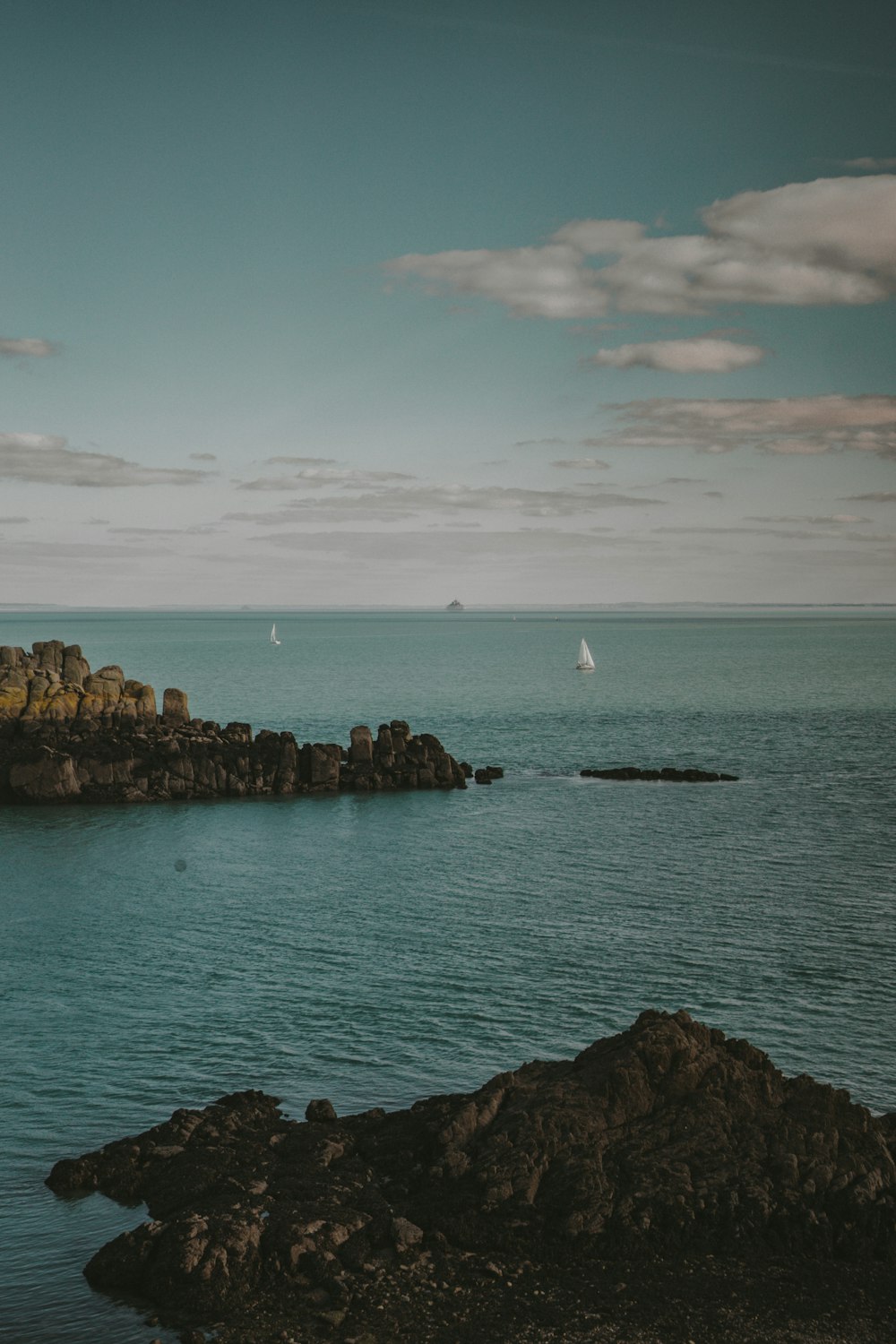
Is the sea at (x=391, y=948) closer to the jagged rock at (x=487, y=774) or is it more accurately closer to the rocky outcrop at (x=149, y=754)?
the jagged rock at (x=487, y=774)

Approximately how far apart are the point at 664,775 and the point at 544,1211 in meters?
69.1

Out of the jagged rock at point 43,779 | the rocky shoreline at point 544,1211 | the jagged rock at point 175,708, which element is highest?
the jagged rock at point 175,708

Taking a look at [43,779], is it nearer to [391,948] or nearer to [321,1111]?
[391,948]

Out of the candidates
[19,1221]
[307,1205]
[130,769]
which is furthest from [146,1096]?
[130,769]

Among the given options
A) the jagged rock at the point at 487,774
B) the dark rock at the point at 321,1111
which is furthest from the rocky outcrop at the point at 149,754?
the dark rock at the point at 321,1111

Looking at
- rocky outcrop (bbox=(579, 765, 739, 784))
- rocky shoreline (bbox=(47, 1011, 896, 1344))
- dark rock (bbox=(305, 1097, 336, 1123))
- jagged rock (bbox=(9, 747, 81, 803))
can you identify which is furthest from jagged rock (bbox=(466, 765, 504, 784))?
rocky shoreline (bbox=(47, 1011, 896, 1344))

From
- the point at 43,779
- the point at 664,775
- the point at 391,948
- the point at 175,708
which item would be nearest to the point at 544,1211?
the point at 391,948

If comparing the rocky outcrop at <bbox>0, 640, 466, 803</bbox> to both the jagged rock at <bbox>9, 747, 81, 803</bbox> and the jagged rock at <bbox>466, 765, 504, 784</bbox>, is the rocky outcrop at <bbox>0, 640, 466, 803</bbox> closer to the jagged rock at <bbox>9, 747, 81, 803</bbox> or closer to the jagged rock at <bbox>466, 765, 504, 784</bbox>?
the jagged rock at <bbox>9, 747, 81, 803</bbox>

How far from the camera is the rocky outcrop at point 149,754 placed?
8419cm

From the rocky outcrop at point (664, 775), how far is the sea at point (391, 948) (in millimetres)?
2840

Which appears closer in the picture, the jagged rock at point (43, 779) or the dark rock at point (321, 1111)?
the dark rock at point (321, 1111)

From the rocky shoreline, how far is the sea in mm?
2089

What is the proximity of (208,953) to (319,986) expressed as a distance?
692 cm

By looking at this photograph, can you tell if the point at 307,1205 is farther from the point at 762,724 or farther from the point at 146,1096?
Result: the point at 762,724
